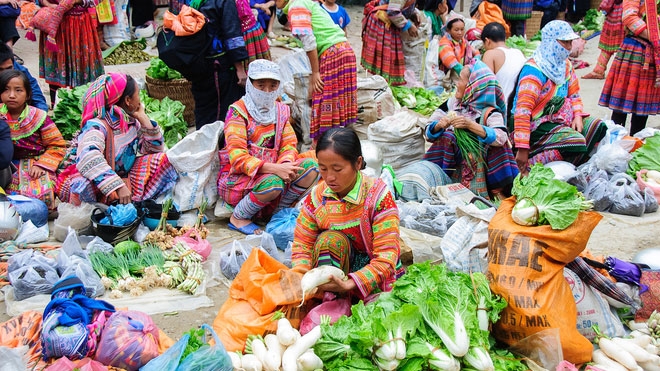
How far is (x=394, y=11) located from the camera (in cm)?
772

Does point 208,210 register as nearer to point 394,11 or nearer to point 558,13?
point 394,11

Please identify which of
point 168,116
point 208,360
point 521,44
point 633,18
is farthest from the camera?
point 521,44

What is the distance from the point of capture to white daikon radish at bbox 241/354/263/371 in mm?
2975

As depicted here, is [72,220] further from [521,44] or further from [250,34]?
[521,44]

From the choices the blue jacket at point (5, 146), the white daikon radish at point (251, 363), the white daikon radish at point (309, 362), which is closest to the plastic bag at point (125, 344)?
the white daikon radish at point (251, 363)

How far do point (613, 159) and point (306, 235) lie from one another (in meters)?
3.19

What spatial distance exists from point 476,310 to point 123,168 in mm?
2845

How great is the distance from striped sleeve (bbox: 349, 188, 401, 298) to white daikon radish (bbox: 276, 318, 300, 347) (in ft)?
1.26

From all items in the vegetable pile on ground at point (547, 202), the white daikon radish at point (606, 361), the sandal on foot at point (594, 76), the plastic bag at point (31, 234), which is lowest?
the sandal on foot at point (594, 76)

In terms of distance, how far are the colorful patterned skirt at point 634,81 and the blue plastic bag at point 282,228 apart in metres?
3.92

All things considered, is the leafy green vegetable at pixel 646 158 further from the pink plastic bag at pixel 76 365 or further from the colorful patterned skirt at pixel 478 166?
the pink plastic bag at pixel 76 365

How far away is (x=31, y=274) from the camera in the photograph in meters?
3.70

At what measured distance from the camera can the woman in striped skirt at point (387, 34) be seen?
7805 millimetres

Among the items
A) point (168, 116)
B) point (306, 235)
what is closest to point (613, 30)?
point (168, 116)
